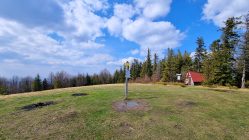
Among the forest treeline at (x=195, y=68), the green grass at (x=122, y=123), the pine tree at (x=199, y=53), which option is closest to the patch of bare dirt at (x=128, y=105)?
the green grass at (x=122, y=123)

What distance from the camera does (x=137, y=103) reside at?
1034 cm

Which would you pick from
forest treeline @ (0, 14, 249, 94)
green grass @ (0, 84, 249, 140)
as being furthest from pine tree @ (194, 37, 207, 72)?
green grass @ (0, 84, 249, 140)

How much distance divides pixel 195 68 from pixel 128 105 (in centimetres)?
4520

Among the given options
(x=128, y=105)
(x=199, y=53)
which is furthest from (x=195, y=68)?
(x=128, y=105)

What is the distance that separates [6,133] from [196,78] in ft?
133

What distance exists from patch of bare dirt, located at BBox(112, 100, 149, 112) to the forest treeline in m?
22.1

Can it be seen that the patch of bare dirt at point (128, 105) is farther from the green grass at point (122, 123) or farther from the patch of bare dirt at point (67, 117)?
the patch of bare dirt at point (67, 117)

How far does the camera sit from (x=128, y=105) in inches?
386

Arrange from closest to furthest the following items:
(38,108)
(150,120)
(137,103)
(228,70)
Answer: (150,120), (38,108), (137,103), (228,70)

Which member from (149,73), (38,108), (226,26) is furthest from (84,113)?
(149,73)

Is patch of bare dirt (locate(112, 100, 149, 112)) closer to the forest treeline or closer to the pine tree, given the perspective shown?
the forest treeline

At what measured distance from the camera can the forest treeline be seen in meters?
28.2

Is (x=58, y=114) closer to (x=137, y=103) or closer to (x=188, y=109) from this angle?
(x=137, y=103)

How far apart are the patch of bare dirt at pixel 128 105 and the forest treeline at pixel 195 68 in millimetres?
22093
